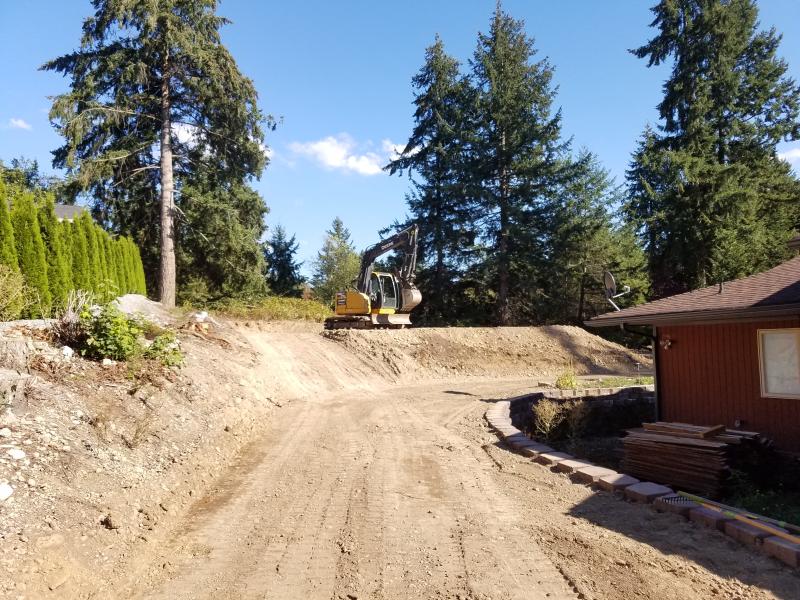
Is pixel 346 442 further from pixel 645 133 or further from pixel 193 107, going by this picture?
pixel 645 133

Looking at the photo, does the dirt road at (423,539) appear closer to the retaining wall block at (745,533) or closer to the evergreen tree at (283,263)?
the retaining wall block at (745,533)

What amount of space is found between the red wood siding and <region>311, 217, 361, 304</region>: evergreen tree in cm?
2781

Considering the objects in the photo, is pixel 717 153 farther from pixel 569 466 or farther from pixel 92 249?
pixel 92 249

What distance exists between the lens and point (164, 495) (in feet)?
16.6

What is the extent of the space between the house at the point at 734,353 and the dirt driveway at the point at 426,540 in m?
3.92

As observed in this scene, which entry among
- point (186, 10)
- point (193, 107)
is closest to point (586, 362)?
point (193, 107)

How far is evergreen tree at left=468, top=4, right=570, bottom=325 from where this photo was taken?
92.5 ft

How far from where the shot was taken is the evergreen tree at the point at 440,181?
96.1 feet

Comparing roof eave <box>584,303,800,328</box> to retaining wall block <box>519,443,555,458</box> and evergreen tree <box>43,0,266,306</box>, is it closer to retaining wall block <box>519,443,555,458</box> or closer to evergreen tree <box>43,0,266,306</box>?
retaining wall block <box>519,443,555,458</box>

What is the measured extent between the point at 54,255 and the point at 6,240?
3.52 feet

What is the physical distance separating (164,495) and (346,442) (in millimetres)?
3116

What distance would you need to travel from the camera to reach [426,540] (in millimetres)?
4375

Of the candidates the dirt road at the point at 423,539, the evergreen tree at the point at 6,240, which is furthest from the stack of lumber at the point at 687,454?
the evergreen tree at the point at 6,240

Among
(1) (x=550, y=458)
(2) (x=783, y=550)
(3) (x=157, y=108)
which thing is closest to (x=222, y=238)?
(3) (x=157, y=108)
